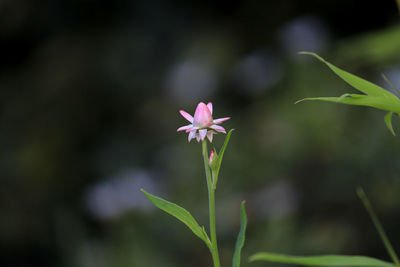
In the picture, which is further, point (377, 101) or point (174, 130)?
point (174, 130)

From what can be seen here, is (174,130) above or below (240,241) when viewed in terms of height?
above

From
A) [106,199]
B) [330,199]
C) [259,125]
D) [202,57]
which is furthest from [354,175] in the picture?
[202,57]

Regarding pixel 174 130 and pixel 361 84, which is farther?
pixel 174 130

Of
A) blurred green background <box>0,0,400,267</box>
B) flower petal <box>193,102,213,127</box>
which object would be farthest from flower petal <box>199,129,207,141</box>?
blurred green background <box>0,0,400,267</box>

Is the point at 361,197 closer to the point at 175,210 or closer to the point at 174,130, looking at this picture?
the point at 175,210

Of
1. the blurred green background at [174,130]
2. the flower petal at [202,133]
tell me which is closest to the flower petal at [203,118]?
the flower petal at [202,133]

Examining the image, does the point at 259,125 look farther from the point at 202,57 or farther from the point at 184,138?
the point at 202,57

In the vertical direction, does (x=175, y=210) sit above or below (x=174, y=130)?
below

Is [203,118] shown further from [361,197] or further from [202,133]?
[361,197]

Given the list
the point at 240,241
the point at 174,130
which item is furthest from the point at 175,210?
the point at 174,130
